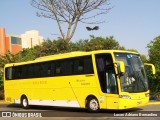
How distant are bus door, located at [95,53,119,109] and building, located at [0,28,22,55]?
76.4 metres

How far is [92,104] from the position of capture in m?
18.6

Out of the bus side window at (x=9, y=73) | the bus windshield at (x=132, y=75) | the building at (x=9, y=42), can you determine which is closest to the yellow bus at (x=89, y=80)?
the bus windshield at (x=132, y=75)

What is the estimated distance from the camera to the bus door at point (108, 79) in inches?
682

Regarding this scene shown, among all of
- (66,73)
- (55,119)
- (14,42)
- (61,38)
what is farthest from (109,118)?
(14,42)

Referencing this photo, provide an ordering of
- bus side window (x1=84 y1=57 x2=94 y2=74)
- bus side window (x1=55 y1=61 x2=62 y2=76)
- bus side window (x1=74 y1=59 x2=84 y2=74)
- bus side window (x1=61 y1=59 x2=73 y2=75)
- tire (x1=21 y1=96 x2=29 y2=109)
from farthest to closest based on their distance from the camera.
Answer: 1. tire (x1=21 y1=96 x2=29 y2=109)
2. bus side window (x1=55 y1=61 x2=62 y2=76)
3. bus side window (x1=61 y1=59 x2=73 y2=75)
4. bus side window (x1=74 y1=59 x2=84 y2=74)
5. bus side window (x1=84 y1=57 x2=94 y2=74)

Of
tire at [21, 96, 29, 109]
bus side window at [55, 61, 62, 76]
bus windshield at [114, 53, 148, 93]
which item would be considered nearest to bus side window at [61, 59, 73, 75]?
bus side window at [55, 61, 62, 76]

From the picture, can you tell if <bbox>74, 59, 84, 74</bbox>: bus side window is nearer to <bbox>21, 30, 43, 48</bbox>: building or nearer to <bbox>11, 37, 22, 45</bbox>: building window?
<bbox>11, 37, 22, 45</bbox>: building window

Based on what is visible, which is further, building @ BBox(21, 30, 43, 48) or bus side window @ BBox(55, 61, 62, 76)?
building @ BBox(21, 30, 43, 48)

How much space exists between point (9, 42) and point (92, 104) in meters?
84.6

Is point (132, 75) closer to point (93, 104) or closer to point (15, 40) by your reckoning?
point (93, 104)

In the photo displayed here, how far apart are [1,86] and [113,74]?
1973cm

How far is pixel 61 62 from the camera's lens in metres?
20.8

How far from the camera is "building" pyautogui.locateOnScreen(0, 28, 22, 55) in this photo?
314 feet

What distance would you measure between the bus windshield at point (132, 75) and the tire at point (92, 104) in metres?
1.90
